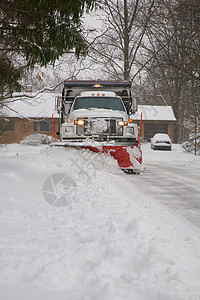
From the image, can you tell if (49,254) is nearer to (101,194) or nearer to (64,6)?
(101,194)

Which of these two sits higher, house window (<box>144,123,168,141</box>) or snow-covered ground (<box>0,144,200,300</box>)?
house window (<box>144,123,168,141</box>)

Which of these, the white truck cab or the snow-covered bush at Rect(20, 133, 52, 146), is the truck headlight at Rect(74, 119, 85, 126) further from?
the snow-covered bush at Rect(20, 133, 52, 146)

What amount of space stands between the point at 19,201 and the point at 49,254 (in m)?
1.75

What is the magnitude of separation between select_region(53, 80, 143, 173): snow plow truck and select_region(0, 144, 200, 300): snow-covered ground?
2.71 meters

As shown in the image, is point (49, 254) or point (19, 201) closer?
point (49, 254)

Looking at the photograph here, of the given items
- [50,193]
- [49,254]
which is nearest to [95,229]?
[49,254]

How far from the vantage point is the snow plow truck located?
8.23 meters

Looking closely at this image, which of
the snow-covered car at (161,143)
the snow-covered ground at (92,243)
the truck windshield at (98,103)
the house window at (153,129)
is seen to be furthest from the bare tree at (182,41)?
the house window at (153,129)

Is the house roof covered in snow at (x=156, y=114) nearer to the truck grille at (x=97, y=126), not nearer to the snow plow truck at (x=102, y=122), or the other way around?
the snow plow truck at (x=102, y=122)

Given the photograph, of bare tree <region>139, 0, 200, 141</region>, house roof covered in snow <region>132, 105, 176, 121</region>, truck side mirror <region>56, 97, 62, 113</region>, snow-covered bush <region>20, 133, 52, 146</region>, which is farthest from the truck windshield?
house roof covered in snow <region>132, 105, 176, 121</region>

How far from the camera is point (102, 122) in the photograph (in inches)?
347

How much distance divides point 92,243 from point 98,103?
7.40m

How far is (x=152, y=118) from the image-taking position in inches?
1447

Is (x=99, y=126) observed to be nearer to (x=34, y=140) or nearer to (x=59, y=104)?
(x=59, y=104)
